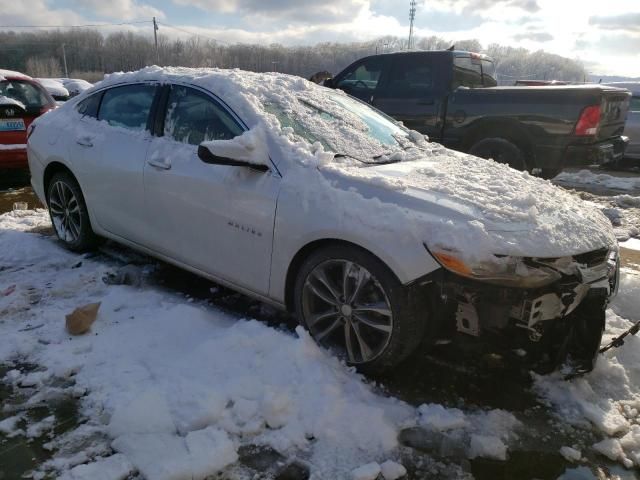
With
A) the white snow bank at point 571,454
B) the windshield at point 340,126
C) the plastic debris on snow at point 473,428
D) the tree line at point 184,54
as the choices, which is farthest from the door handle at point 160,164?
the tree line at point 184,54

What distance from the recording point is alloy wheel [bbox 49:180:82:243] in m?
4.55

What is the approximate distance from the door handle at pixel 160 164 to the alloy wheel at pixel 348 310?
1383mm

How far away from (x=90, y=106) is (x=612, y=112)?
20.4 ft

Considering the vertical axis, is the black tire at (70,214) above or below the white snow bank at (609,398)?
above

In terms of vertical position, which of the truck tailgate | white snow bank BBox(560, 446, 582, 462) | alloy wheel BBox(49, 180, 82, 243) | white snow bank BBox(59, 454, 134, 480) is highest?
the truck tailgate

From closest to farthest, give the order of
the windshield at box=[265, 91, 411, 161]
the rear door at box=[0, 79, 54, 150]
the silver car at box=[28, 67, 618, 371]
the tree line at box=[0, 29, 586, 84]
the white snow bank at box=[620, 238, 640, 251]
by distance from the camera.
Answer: the silver car at box=[28, 67, 618, 371] → the windshield at box=[265, 91, 411, 161] → the white snow bank at box=[620, 238, 640, 251] → the rear door at box=[0, 79, 54, 150] → the tree line at box=[0, 29, 586, 84]

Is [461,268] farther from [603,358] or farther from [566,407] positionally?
[603,358]

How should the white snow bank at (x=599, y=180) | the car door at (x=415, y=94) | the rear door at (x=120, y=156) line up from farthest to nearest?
the white snow bank at (x=599, y=180)
the car door at (x=415, y=94)
the rear door at (x=120, y=156)

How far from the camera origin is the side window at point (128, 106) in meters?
3.91

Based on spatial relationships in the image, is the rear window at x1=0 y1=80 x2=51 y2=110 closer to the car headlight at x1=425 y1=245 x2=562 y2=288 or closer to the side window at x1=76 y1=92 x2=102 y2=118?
the side window at x1=76 y1=92 x2=102 y2=118

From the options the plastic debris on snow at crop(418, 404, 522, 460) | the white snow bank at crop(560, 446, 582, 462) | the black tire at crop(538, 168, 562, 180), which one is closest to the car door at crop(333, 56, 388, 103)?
the black tire at crop(538, 168, 562, 180)

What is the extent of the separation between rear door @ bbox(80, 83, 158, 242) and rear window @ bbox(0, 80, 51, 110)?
389cm

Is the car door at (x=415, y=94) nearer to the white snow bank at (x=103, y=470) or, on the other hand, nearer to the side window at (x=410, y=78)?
the side window at (x=410, y=78)

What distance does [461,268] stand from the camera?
2422mm
